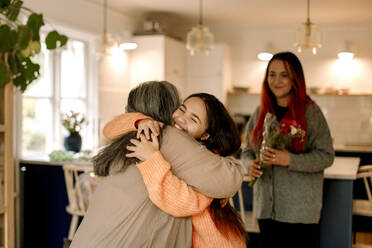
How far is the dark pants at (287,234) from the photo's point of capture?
2.39 metres

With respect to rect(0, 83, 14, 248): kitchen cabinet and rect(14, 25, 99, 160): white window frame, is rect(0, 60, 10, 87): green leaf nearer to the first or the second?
rect(0, 83, 14, 248): kitchen cabinet

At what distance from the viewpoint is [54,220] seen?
4297 millimetres

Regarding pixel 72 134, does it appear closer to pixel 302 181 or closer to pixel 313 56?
pixel 302 181

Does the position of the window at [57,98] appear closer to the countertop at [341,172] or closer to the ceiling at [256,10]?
the ceiling at [256,10]

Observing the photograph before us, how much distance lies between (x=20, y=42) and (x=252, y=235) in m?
2.73

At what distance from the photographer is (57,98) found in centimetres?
507

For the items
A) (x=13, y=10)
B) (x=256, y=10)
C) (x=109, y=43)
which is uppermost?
(x=256, y=10)

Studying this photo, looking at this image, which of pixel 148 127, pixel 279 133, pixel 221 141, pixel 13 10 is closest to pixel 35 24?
pixel 13 10

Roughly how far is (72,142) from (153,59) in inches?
81.3

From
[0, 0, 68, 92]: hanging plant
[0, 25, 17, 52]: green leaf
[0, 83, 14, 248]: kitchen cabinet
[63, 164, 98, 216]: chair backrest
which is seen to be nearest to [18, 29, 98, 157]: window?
[63, 164, 98, 216]: chair backrest

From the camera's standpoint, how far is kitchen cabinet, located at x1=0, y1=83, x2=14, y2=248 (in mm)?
2775

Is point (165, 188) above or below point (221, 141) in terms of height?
below

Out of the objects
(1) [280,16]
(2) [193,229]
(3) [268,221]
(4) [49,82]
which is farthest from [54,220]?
(1) [280,16]

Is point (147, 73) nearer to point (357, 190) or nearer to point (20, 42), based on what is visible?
point (357, 190)
